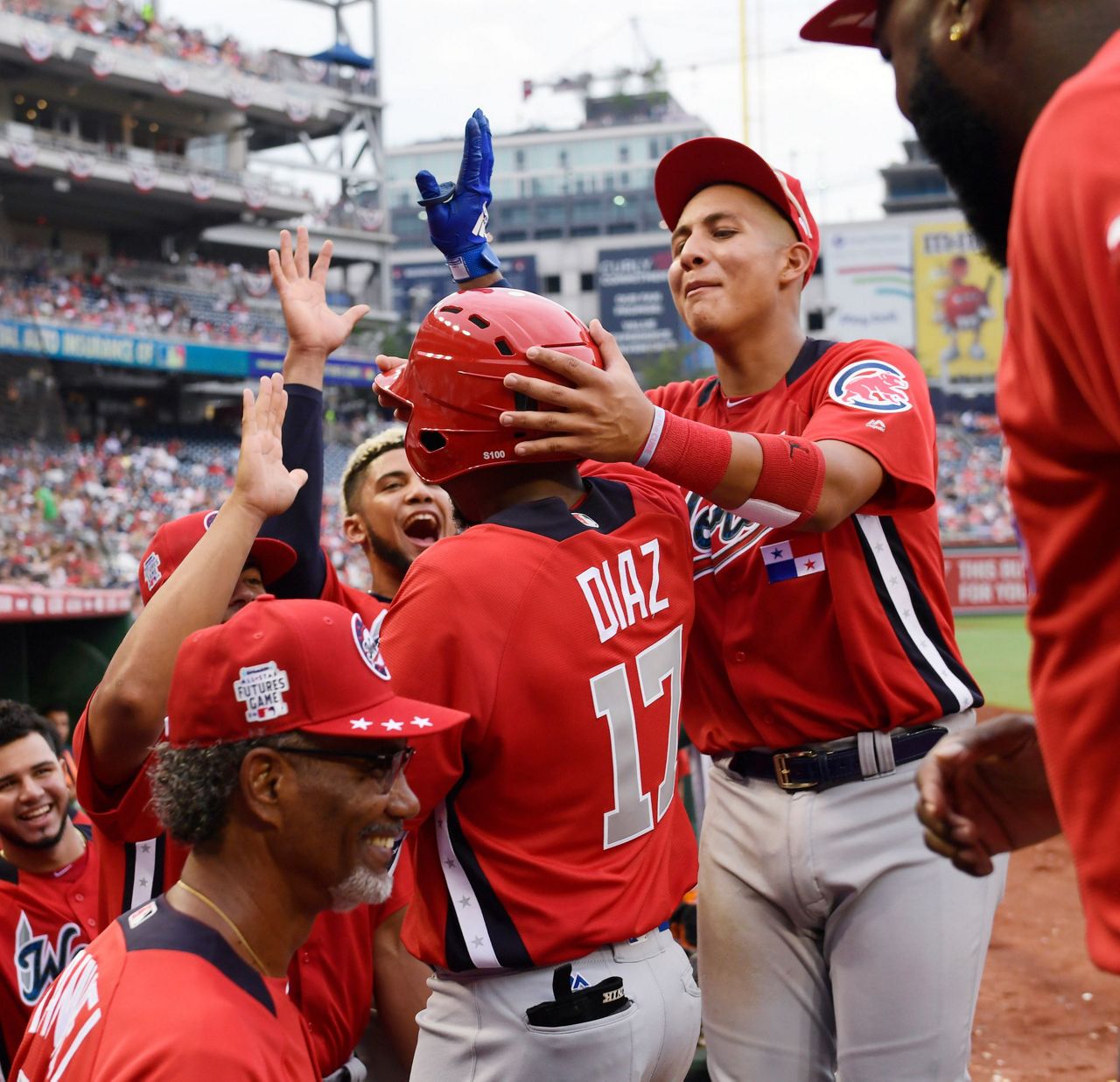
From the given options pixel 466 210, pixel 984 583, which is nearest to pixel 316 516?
pixel 466 210

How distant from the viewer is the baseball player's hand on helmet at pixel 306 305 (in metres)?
3.37

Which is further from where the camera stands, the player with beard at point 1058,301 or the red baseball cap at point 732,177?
the red baseball cap at point 732,177

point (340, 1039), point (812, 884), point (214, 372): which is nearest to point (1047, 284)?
point (812, 884)

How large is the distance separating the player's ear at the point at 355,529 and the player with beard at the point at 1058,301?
10.5 ft

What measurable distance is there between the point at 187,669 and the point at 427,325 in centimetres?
80

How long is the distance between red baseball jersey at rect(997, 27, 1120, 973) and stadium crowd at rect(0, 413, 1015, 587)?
52.3 ft

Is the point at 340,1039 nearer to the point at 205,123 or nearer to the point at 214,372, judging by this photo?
the point at 214,372

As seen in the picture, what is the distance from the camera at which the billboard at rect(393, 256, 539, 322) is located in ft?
185

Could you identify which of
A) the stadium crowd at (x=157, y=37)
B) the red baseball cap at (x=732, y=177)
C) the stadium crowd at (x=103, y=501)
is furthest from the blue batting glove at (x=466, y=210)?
the stadium crowd at (x=157, y=37)

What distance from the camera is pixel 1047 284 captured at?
3.31 ft

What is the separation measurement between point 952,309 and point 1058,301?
4756 cm

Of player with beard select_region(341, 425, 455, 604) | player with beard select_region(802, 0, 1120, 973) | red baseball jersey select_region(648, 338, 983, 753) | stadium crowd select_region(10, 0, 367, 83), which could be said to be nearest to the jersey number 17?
red baseball jersey select_region(648, 338, 983, 753)

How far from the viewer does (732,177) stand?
2896mm

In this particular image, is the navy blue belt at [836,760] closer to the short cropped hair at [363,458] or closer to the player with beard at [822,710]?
the player with beard at [822,710]
